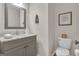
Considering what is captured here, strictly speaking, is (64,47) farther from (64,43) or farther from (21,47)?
(21,47)

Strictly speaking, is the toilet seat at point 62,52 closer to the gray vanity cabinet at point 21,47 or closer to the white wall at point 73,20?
the white wall at point 73,20

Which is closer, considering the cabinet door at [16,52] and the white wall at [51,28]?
the cabinet door at [16,52]

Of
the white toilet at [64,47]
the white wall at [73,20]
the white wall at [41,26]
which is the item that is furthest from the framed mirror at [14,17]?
the white toilet at [64,47]

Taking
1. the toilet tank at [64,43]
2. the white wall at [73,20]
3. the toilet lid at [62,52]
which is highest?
the white wall at [73,20]

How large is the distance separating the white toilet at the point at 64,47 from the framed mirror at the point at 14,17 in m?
0.57

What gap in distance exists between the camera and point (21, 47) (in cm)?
137

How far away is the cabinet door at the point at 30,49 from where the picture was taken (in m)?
1.39

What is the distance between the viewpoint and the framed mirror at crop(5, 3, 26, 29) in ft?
4.38

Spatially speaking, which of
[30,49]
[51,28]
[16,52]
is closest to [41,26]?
[51,28]

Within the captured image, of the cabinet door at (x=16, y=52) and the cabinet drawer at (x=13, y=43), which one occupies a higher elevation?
the cabinet drawer at (x=13, y=43)

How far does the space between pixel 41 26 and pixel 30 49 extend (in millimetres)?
371

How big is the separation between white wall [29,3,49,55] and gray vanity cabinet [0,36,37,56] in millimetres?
86

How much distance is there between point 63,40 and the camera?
138cm

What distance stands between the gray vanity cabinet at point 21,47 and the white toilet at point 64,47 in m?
0.33
